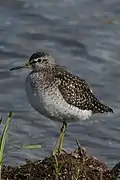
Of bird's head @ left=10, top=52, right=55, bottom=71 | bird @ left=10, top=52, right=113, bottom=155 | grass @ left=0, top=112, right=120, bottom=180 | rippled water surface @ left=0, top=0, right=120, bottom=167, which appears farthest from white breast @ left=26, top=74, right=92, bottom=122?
rippled water surface @ left=0, top=0, right=120, bottom=167

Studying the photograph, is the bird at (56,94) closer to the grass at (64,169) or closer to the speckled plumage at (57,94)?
the speckled plumage at (57,94)

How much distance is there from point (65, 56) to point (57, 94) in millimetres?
4631

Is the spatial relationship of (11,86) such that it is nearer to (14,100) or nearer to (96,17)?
(14,100)

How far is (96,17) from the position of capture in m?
14.7

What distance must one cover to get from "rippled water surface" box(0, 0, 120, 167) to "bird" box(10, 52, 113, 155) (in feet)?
4.89

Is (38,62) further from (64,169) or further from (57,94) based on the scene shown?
(64,169)

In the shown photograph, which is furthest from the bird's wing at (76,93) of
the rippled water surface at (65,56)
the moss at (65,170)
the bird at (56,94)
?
the rippled water surface at (65,56)

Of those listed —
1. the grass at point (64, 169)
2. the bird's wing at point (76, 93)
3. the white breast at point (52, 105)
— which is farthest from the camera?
the bird's wing at point (76, 93)

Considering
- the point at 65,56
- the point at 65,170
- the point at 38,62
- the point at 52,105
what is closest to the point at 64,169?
the point at 65,170

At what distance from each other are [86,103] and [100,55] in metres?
4.21

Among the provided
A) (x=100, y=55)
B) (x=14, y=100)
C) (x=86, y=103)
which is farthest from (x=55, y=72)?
(x=100, y=55)

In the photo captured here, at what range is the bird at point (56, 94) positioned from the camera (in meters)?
8.60

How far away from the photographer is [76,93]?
8.98 meters

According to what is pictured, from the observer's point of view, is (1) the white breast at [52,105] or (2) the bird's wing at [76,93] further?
(2) the bird's wing at [76,93]
